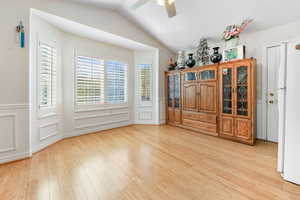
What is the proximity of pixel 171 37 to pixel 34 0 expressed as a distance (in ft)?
11.1

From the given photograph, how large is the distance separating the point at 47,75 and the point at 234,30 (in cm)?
433

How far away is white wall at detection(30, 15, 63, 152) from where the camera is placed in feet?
8.68

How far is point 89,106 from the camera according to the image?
3.91 m

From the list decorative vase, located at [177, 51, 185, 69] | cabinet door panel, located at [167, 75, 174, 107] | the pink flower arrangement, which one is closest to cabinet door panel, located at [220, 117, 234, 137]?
cabinet door panel, located at [167, 75, 174, 107]

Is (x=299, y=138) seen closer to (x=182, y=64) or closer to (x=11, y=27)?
(x=182, y=64)

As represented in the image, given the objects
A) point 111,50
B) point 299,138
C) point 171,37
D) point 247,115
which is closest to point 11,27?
point 111,50

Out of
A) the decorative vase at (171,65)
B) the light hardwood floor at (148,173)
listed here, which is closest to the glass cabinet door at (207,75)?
the decorative vase at (171,65)

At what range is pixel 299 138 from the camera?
1.64 m

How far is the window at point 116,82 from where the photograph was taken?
431 cm

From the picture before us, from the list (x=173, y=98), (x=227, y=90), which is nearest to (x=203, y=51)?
(x=227, y=90)

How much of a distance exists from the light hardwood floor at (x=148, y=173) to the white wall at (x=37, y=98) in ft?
0.97

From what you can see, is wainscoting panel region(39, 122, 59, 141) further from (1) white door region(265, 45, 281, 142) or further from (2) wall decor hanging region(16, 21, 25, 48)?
(1) white door region(265, 45, 281, 142)

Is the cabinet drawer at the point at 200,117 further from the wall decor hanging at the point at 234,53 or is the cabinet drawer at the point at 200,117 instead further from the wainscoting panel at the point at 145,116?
Answer: the wall decor hanging at the point at 234,53

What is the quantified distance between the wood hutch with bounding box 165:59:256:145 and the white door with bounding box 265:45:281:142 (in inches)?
19.1
